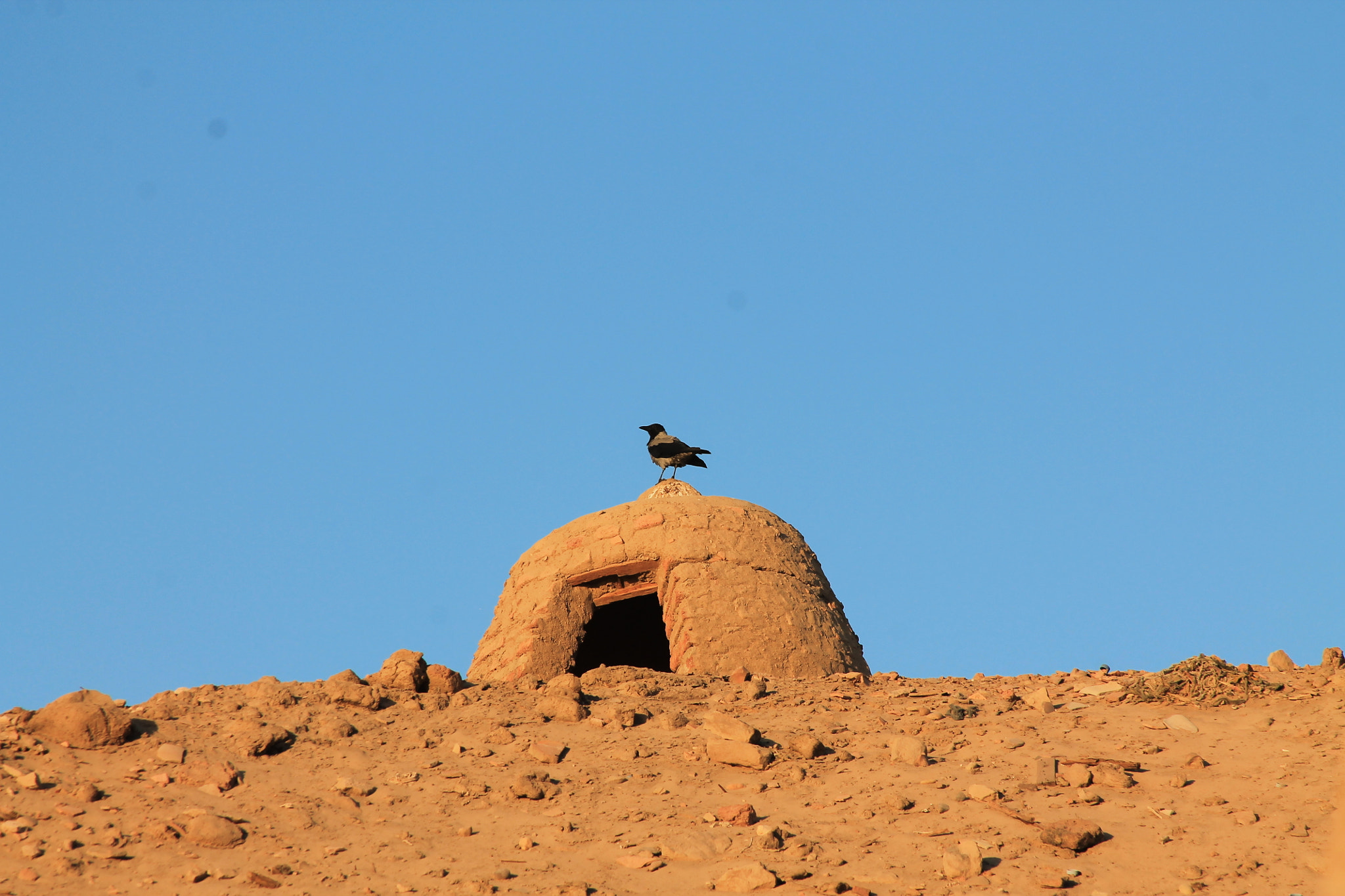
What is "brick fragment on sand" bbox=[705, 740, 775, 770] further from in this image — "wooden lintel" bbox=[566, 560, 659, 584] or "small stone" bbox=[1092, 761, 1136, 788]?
"wooden lintel" bbox=[566, 560, 659, 584]

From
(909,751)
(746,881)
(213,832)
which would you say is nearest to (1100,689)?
(909,751)

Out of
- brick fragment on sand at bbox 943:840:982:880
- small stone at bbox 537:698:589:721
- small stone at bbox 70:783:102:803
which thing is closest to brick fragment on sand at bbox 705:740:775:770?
small stone at bbox 537:698:589:721

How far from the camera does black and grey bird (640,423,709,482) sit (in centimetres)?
1179

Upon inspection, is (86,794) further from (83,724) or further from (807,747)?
(807,747)

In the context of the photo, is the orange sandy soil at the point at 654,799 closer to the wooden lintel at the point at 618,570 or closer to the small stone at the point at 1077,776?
the small stone at the point at 1077,776

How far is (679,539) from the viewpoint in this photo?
1052 cm

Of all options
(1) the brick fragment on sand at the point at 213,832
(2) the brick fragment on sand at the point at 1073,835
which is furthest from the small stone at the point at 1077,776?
(1) the brick fragment on sand at the point at 213,832

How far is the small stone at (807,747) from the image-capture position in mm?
7652

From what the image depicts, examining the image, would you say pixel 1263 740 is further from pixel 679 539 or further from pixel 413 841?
pixel 413 841

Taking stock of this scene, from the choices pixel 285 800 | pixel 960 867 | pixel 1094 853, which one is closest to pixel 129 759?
pixel 285 800

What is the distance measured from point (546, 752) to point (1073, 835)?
3.25m

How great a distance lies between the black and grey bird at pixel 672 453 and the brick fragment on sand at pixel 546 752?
4378 millimetres

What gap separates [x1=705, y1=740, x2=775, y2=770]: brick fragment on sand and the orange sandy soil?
6 cm

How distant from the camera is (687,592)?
1019cm
